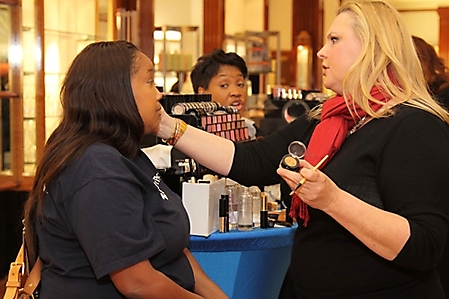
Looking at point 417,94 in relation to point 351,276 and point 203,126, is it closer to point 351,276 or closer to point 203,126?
point 351,276

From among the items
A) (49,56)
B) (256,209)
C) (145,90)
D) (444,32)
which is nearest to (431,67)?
(256,209)

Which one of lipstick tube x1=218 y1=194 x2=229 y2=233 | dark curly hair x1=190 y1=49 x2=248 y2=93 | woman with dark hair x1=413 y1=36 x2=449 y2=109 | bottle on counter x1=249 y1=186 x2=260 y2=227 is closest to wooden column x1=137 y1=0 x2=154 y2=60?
dark curly hair x1=190 y1=49 x2=248 y2=93

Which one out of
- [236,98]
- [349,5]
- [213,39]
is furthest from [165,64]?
[349,5]

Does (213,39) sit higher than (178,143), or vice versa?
(213,39)

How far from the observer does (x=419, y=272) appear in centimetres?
193

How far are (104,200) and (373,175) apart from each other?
29.5 inches

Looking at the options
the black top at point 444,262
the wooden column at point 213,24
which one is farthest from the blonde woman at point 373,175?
the wooden column at point 213,24

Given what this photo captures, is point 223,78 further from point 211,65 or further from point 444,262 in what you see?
point 444,262

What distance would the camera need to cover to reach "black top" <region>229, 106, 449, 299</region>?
177cm

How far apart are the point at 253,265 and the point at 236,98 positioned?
157 centimetres

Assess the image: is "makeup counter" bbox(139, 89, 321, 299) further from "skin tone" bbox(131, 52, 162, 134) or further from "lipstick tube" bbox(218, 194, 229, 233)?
"skin tone" bbox(131, 52, 162, 134)

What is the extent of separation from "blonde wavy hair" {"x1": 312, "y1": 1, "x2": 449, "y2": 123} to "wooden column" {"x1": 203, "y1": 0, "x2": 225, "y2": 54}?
7.26m

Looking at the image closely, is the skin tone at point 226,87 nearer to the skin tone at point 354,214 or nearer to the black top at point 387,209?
the black top at point 387,209

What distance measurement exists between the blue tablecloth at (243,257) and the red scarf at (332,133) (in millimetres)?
641
